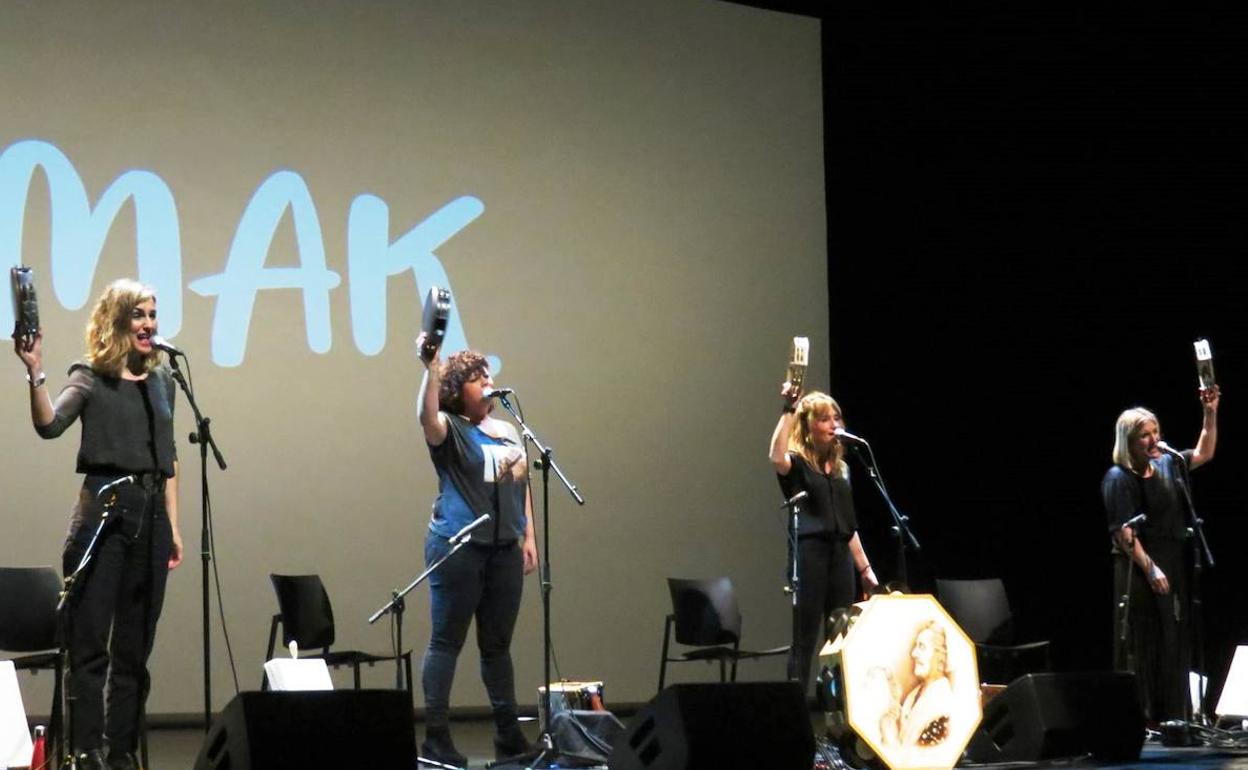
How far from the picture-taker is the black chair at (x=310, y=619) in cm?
612

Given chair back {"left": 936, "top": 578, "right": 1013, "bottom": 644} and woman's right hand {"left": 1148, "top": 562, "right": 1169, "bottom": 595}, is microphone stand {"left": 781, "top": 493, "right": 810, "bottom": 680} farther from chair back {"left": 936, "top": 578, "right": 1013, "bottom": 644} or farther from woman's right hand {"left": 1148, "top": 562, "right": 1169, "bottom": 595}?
chair back {"left": 936, "top": 578, "right": 1013, "bottom": 644}

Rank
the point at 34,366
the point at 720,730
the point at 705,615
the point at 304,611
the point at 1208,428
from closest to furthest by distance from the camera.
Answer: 1. the point at 720,730
2. the point at 34,366
3. the point at 304,611
4. the point at 1208,428
5. the point at 705,615

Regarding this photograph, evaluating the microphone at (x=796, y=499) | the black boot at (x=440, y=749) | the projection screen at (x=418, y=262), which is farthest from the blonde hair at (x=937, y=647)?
the projection screen at (x=418, y=262)

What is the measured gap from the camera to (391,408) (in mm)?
7320

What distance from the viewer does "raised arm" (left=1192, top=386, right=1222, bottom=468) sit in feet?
21.1

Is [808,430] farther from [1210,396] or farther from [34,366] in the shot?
[34,366]

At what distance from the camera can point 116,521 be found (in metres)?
4.42

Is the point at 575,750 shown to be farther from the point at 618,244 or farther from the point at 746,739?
the point at 618,244

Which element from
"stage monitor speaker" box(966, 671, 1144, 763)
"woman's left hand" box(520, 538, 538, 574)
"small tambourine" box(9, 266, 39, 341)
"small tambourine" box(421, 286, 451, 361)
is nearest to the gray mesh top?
"small tambourine" box(9, 266, 39, 341)

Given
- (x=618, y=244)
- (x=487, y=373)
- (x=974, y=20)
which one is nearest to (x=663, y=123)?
(x=618, y=244)

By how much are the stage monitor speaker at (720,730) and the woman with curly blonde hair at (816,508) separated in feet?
5.49

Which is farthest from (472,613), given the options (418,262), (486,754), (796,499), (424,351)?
(418,262)

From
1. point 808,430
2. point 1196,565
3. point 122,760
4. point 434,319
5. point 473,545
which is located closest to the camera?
point 122,760

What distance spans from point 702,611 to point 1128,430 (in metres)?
1.93
